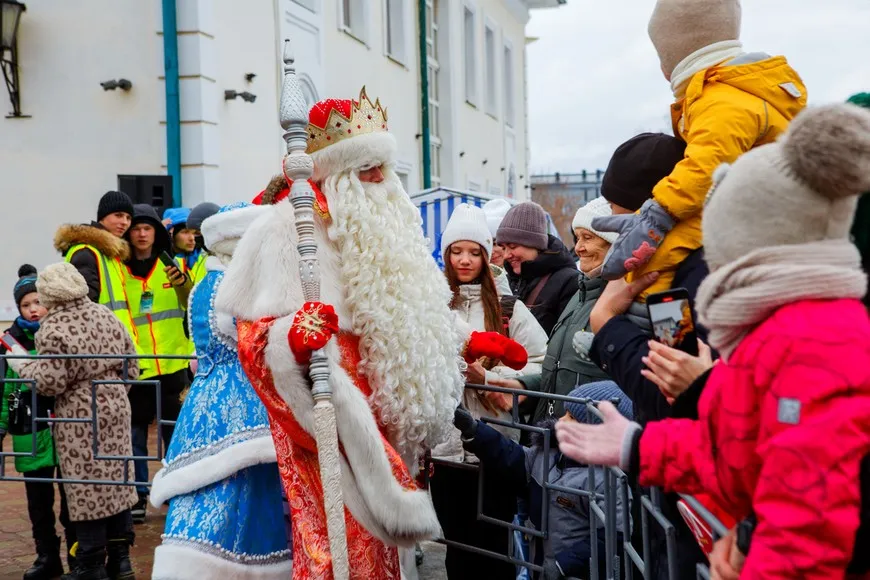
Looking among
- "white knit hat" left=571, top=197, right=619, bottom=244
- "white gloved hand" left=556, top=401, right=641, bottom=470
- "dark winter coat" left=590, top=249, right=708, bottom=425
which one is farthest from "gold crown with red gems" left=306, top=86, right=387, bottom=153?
"white gloved hand" left=556, top=401, right=641, bottom=470

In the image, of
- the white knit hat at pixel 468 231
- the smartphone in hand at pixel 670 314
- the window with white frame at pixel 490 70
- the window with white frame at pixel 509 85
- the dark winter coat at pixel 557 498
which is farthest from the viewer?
the window with white frame at pixel 509 85

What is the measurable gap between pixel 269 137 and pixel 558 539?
26.8 feet

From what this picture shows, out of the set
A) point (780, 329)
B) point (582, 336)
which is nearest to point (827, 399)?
point (780, 329)

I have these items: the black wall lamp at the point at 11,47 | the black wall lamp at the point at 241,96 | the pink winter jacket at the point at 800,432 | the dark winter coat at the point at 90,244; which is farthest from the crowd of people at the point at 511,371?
the black wall lamp at the point at 241,96

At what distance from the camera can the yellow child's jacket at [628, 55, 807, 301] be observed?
248cm

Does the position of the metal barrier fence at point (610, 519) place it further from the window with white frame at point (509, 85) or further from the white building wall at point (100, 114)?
the window with white frame at point (509, 85)

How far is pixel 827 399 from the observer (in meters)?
1.55

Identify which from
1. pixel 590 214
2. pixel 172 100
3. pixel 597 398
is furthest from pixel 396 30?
pixel 597 398

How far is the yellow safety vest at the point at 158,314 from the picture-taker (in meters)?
6.64

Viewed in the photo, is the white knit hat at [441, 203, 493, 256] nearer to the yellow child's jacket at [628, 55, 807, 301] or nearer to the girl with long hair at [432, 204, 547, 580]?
the girl with long hair at [432, 204, 547, 580]

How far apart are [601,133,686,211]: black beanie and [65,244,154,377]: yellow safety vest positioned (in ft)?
13.8

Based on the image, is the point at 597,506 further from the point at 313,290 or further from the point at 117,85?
the point at 117,85

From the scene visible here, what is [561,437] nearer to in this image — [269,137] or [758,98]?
[758,98]

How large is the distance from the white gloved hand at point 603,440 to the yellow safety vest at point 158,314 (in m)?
4.89
